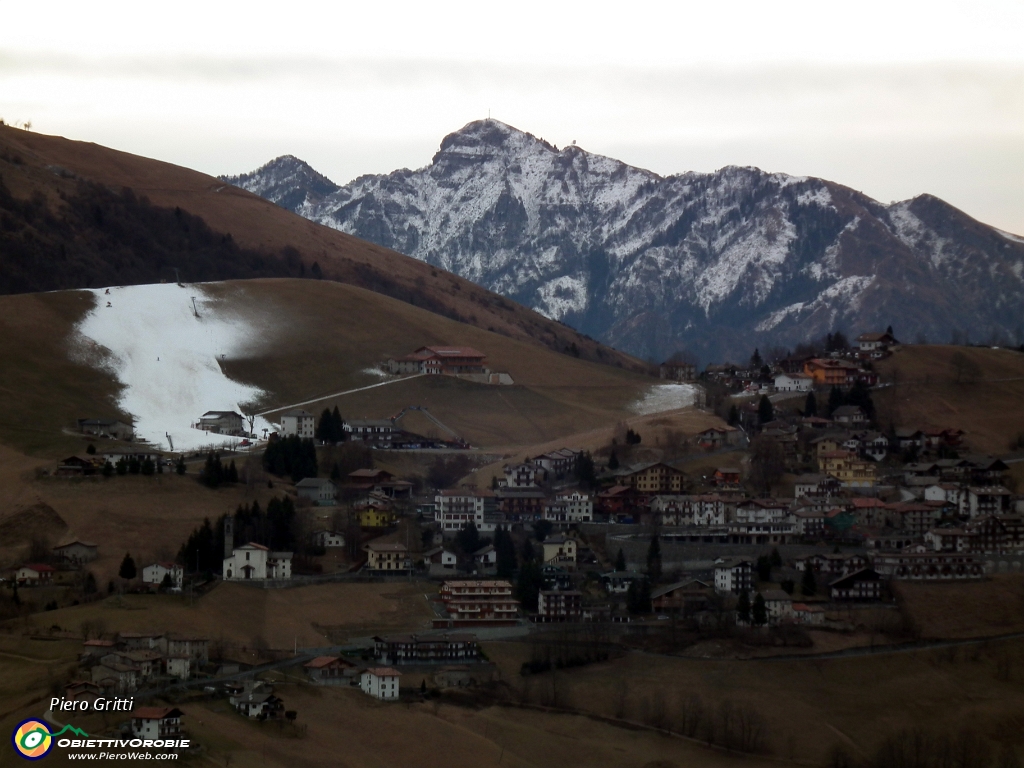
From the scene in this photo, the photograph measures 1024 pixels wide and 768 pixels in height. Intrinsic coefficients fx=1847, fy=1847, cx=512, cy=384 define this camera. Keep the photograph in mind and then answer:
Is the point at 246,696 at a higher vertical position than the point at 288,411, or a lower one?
lower

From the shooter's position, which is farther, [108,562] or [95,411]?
[95,411]

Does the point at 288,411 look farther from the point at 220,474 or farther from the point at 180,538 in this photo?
the point at 180,538

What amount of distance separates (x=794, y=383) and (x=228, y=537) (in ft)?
182

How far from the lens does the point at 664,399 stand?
148750mm

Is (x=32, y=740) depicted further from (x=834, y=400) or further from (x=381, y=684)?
(x=834, y=400)

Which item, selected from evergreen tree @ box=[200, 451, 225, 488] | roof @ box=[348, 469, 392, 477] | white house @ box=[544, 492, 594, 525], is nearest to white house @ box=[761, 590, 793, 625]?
white house @ box=[544, 492, 594, 525]

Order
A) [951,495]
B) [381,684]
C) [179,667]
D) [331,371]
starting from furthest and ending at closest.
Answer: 1. [331,371]
2. [951,495]
3. [381,684]
4. [179,667]

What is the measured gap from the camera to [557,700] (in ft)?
256

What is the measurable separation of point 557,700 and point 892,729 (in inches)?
555

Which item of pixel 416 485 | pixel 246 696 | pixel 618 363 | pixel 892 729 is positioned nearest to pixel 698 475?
pixel 416 485

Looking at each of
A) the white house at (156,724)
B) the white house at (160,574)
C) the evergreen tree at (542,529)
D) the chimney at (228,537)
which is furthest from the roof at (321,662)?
the evergreen tree at (542,529)

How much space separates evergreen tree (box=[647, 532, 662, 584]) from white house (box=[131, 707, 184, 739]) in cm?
3380

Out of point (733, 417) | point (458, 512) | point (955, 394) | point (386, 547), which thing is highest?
point (955, 394)

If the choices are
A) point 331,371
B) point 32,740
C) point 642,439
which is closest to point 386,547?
point 642,439
